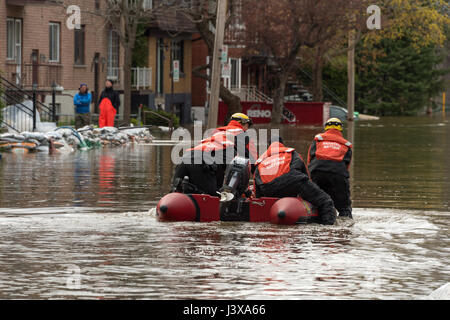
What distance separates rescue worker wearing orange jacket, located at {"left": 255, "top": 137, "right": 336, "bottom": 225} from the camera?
13820 millimetres

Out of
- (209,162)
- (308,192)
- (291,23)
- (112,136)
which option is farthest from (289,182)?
(291,23)

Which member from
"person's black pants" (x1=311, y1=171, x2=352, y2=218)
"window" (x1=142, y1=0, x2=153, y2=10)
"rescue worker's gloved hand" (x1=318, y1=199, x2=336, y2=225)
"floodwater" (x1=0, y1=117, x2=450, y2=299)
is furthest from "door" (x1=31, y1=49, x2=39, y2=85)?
"rescue worker's gloved hand" (x1=318, y1=199, x2=336, y2=225)

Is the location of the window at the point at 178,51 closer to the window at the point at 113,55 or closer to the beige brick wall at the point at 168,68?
the beige brick wall at the point at 168,68

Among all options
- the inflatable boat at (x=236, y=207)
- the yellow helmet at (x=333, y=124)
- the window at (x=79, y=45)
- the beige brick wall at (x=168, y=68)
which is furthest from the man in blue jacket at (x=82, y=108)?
the inflatable boat at (x=236, y=207)

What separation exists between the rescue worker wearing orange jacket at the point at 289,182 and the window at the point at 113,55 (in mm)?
34968

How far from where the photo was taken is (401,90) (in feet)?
260

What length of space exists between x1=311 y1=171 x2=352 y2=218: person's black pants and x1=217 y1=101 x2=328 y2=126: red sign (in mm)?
45558

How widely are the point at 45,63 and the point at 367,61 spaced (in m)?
39.8

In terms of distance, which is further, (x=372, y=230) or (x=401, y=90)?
(x=401, y=90)

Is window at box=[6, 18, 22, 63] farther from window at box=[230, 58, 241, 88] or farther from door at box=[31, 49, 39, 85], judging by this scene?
window at box=[230, 58, 241, 88]

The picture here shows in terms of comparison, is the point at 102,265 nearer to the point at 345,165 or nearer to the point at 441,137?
the point at 345,165

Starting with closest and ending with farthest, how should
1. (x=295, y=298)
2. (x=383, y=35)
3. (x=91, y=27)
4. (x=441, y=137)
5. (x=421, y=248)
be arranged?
(x=295, y=298), (x=421, y=248), (x=441, y=137), (x=91, y=27), (x=383, y=35)

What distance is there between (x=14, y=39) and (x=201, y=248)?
98.4 feet
